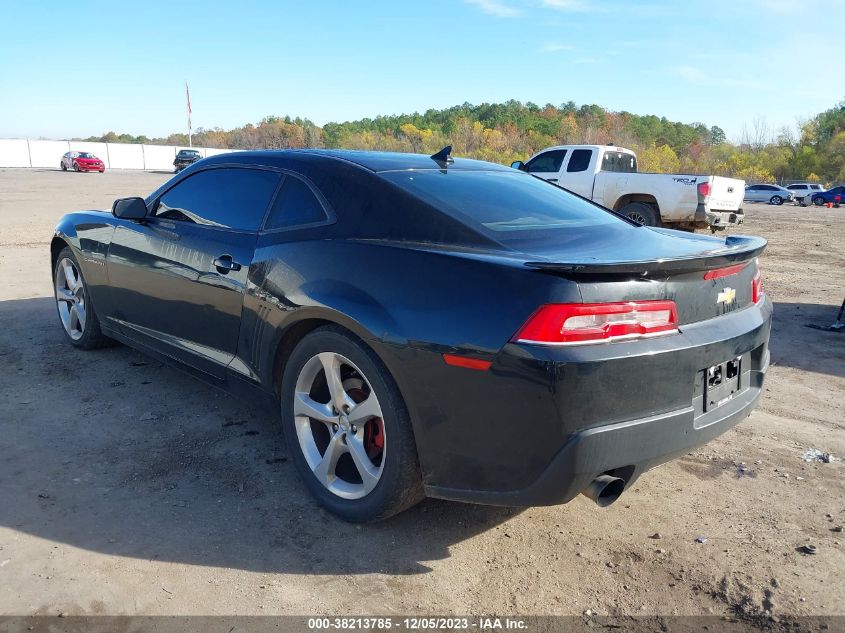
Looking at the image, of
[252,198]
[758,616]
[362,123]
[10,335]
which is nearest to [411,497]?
[758,616]

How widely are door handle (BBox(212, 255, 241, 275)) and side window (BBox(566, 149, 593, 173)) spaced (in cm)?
1170

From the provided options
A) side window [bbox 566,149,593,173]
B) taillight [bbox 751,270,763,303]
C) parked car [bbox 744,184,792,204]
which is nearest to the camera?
taillight [bbox 751,270,763,303]

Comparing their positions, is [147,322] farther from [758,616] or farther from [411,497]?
[758,616]

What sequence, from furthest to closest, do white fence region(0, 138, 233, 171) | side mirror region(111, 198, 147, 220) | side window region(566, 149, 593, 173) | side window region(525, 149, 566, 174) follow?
white fence region(0, 138, 233, 171) → side window region(525, 149, 566, 174) → side window region(566, 149, 593, 173) → side mirror region(111, 198, 147, 220)

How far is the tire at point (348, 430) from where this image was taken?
2.64 m

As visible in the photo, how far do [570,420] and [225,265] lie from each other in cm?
200

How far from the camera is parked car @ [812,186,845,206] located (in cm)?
4228

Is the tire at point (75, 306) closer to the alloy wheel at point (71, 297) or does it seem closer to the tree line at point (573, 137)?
the alloy wheel at point (71, 297)

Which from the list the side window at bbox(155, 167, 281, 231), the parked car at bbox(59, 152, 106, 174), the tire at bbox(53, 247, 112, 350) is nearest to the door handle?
the side window at bbox(155, 167, 281, 231)

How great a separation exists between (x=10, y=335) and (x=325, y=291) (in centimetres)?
406

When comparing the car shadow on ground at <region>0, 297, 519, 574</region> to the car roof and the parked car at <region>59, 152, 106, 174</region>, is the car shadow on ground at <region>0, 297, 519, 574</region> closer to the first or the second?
the car roof

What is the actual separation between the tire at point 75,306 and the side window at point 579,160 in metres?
10.9

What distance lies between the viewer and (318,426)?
10.3 feet

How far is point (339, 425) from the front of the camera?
2.93 metres
